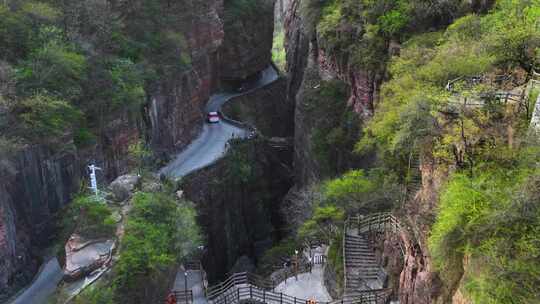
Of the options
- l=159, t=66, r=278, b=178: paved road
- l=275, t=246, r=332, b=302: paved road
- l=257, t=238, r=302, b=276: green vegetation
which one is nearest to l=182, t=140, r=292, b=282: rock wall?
l=159, t=66, r=278, b=178: paved road

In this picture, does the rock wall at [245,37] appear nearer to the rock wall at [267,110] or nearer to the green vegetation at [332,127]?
the rock wall at [267,110]

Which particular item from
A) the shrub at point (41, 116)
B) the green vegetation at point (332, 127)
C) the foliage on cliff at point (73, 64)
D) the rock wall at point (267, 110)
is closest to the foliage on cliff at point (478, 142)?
the green vegetation at point (332, 127)

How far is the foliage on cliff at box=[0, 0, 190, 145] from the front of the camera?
2767 centimetres

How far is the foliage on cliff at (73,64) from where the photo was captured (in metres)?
27.7

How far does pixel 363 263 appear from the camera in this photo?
28594 mm

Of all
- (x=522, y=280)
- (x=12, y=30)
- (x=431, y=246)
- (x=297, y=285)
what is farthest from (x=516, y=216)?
(x=12, y=30)

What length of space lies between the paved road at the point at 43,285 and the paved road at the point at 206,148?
1378 centimetres

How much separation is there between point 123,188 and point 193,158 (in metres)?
16.2

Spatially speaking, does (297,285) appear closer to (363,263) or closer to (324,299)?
(324,299)

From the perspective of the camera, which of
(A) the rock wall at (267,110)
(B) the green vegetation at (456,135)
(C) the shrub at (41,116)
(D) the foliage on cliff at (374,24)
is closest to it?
(B) the green vegetation at (456,135)

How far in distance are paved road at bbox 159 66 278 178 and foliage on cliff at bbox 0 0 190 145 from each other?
6425 mm

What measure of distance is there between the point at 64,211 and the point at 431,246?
19.2 meters

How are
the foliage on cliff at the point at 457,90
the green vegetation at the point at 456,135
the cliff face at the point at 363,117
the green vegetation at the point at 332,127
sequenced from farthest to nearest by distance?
the green vegetation at the point at 332,127 < the cliff face at the point at 363,117 < the foliage on cliff at the point at 457,90 < the green vegetation at the point at 456,135

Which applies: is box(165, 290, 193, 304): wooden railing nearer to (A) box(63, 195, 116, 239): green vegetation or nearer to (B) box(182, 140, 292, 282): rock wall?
(A) box(63, 195, 116, 239): green vegetation
